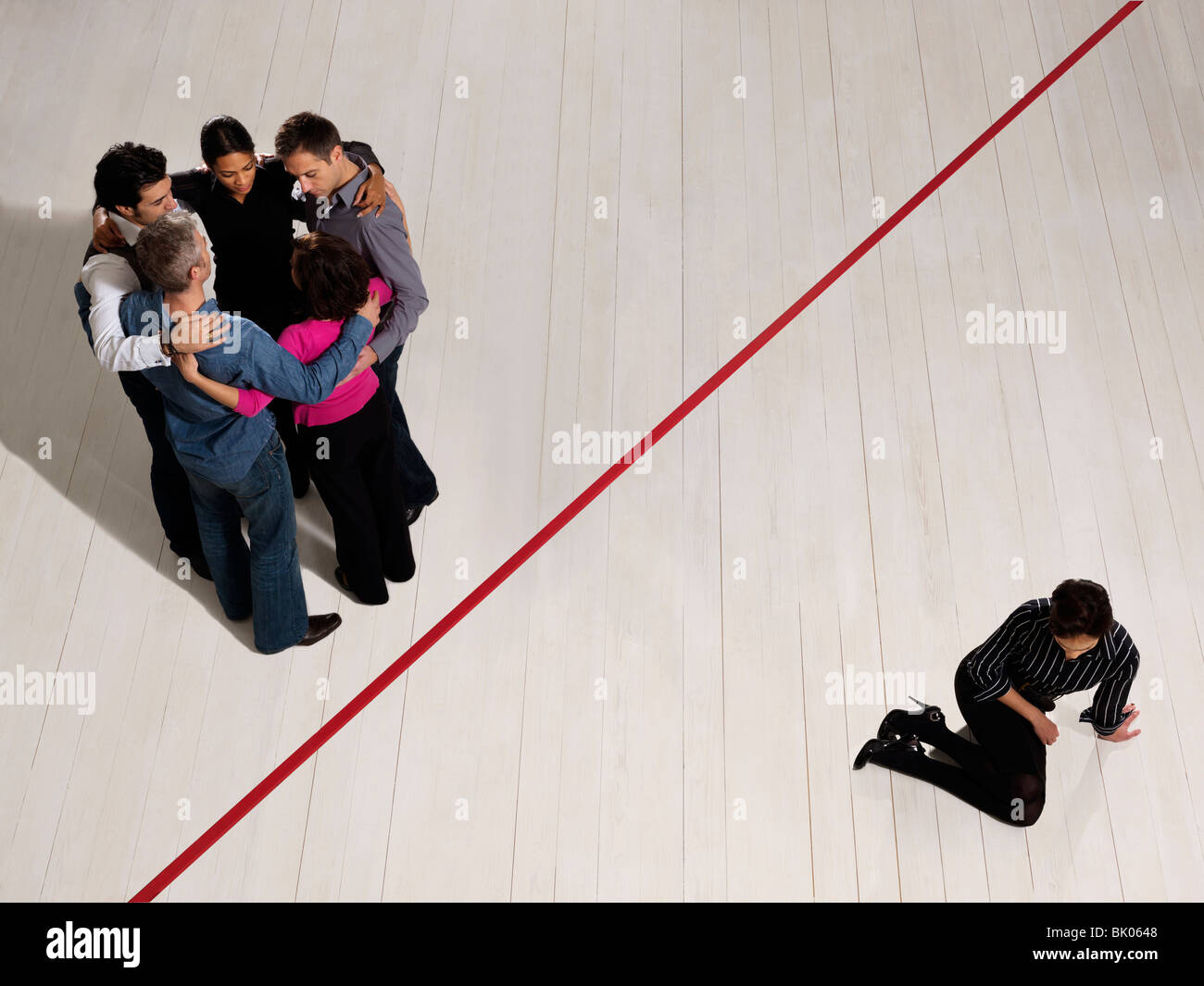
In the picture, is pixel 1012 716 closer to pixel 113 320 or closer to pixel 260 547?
pixel 260 547

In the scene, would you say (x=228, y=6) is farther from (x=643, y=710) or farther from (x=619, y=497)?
(x=643, y=710)

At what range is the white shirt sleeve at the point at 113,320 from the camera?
2.52 meters

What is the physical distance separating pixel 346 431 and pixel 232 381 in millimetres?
357

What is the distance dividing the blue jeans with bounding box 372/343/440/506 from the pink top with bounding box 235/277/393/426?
341mm

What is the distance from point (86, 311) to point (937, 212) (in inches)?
124

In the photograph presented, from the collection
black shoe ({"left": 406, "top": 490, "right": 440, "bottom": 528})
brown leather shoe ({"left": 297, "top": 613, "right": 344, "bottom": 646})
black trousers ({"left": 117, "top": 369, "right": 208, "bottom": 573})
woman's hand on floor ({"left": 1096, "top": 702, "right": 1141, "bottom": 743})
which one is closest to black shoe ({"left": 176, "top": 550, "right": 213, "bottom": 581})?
black trousers ({"left": 117, "top": 369, "right": 208, "bottom": 573})

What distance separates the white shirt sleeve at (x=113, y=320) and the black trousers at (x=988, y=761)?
2180 mm

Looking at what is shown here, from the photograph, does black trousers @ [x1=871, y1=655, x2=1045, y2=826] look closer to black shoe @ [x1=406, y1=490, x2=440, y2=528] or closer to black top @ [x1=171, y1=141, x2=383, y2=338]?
black shoe @ [x1=406, y1=490, x2=440, y2=528]

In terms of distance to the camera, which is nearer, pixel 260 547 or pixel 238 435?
pixel 238 435

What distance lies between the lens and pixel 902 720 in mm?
3090

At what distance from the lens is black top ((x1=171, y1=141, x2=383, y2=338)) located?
9.64 ft

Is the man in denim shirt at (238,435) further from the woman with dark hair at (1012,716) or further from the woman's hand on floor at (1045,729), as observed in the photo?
the woman's hand on floor at (1045,729)

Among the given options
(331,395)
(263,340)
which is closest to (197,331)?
(263,340)

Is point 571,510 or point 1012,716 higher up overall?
point 1012,716
